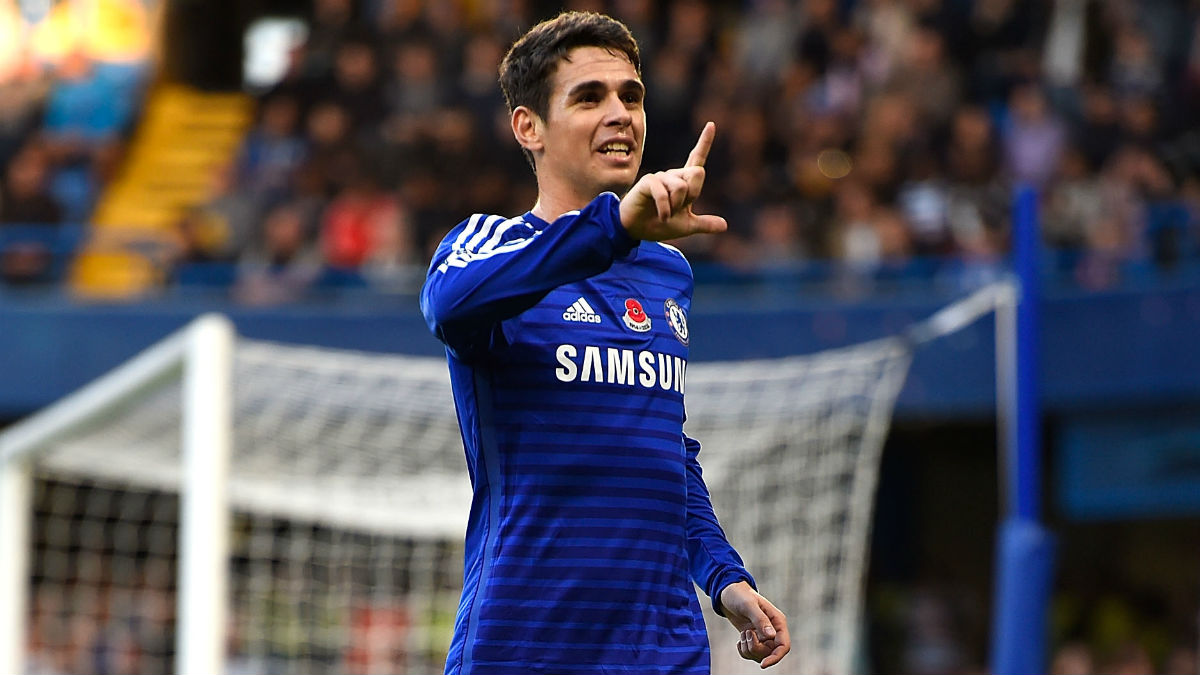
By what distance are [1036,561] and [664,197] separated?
189 inches

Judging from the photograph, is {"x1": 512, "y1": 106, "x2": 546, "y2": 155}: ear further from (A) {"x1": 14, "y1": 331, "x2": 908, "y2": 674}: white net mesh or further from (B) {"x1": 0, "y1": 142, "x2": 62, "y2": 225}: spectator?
(B) {"x1": 0, "y1": 142, "x2": 62, "y2": 225}: spectator

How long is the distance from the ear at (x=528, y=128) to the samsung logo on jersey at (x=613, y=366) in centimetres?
43

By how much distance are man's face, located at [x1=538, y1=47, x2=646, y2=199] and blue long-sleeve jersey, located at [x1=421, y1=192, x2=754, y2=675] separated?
6.0 inches

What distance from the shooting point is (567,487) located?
2994mm

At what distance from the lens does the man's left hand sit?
3.12 m

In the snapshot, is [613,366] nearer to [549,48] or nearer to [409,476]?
[549,48]

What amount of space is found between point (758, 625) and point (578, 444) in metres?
0.47

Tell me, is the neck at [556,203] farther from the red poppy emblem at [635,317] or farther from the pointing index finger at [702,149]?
Answer: the pointing index finger at [702,149]

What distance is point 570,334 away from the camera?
119 inches

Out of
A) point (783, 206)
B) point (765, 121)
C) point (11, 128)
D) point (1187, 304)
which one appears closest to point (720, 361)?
point (783, 206)

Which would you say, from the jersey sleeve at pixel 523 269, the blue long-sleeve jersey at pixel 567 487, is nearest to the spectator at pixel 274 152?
the blue long-sleeve jersey at pixel 567 487

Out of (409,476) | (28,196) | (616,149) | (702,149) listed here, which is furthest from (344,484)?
(702,149)

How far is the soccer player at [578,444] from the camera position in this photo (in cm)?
297

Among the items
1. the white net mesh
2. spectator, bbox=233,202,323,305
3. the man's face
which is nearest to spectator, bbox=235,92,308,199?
spectator, bbox=233,202,323,305
